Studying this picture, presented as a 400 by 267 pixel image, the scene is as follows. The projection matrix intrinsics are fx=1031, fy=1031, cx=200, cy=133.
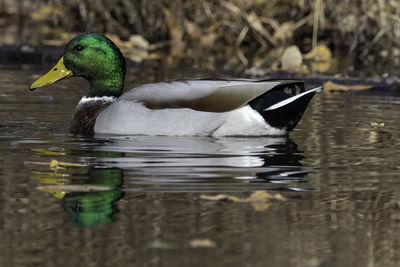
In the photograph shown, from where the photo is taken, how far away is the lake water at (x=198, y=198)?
14.8 feet

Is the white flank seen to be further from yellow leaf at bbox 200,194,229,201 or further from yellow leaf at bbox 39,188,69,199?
yellow leaf at bbox 200,194,229,201

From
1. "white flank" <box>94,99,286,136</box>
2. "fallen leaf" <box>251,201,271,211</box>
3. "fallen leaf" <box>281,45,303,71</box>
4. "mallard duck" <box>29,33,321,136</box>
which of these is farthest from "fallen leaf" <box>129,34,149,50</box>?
"fallen leaf" <box>251,201,271,211</box>

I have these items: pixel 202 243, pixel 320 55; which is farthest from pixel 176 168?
pixel 320 55

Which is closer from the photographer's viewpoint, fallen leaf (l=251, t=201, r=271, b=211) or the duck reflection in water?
fallen leaf (l=251, t=201, r=271, b=211)

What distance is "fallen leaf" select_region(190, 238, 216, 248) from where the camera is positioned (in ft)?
15.0

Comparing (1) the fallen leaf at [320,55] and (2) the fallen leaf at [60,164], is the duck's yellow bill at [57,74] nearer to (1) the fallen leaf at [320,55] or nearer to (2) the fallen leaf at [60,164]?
(2) the fallen leaf at [60,164]

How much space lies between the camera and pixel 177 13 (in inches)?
616

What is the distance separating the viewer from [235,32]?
53.0 feet

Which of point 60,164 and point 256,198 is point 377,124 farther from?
point 256,198

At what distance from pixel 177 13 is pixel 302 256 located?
1149cm

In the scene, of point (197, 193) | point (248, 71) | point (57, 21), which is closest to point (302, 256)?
point (197, 193)

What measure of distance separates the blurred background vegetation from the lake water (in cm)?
544

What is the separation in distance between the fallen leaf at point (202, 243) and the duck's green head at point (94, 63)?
4517 mm

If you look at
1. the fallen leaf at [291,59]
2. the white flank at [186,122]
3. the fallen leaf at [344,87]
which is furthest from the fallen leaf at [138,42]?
the white flank at [186,122]
